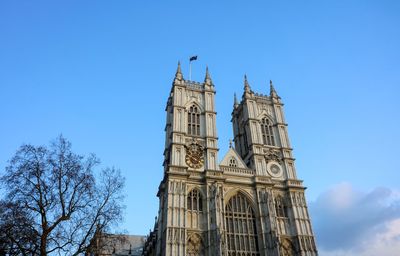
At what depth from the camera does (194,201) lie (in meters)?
35.4

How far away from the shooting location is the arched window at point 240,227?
33.7m

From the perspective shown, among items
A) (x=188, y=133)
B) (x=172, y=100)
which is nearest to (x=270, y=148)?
Result: (x=188, y=133)

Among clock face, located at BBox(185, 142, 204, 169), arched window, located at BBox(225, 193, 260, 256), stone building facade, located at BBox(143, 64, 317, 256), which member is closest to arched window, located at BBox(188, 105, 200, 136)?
stone building facade, located at BBox(143, 64, 317, 256)

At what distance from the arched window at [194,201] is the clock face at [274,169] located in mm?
9828

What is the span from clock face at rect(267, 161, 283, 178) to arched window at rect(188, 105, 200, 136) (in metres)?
9.66

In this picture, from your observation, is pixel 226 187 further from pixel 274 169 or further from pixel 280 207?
pixel 274 169

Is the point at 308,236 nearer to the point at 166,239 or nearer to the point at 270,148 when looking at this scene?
the point at 270,148

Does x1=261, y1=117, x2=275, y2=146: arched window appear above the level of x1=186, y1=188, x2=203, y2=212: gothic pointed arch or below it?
above

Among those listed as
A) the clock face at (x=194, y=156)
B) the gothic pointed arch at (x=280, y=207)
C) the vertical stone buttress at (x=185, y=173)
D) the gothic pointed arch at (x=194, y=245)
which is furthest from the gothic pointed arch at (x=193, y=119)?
the gothic pointed arch at (x=194, y=245)

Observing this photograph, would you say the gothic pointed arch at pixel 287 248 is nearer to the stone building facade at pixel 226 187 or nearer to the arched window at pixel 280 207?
the stone building facade at pixel 226 187

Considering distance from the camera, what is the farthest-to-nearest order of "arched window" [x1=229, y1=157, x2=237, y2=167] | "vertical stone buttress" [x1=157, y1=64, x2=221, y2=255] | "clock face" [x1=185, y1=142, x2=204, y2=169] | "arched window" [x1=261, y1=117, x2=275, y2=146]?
"arched window" [x1=261, y1=117, x2=275, y2=146] → "arched window" [x1=229, y1=157, x2=237, y2=167] → "clock face" [x1=185, y1=142, x2=204, y2=169] → "vertical stone buttress" [x1=157, y1=64, x2=221, y2=255]

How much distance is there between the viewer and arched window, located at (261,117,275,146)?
43.4 metres

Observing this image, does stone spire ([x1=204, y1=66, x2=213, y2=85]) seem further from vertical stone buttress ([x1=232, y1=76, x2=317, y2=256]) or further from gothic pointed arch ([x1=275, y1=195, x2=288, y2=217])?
gothic pointed arch ([x1=275, y1=195, x2=288, y2=217])

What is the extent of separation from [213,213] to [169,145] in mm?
9878
